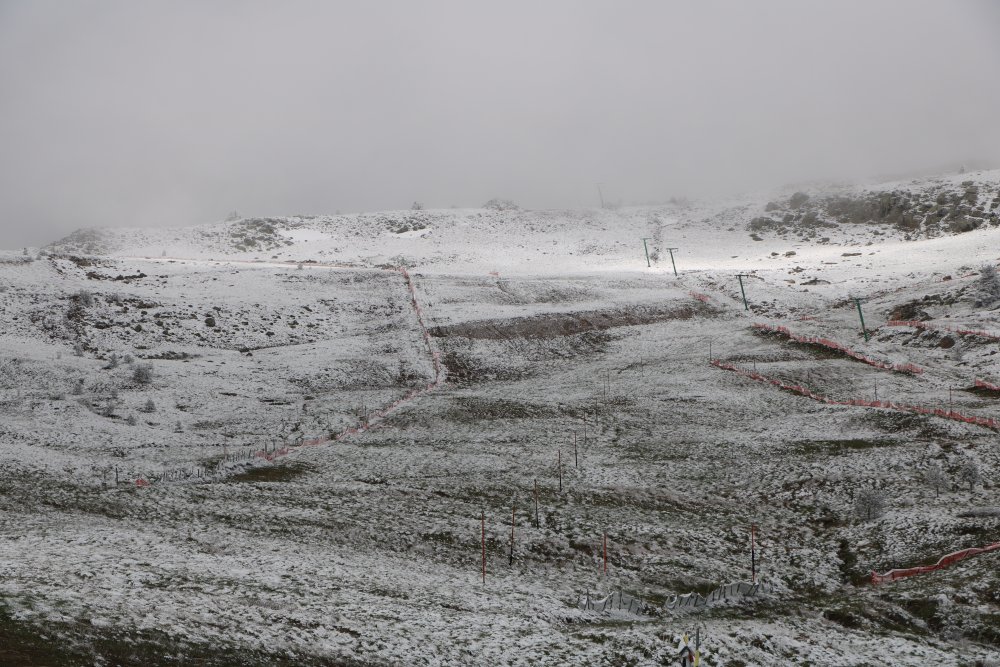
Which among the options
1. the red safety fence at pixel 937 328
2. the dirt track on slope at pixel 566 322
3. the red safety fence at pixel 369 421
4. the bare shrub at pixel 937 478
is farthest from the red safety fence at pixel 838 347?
the red safety fence at pixel 369 421

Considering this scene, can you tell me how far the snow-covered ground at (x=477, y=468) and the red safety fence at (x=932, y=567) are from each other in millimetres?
600

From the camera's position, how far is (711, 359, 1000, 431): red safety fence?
3148 centimetres

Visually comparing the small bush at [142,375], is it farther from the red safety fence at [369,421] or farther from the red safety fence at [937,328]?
the red safety fence at [937,328]

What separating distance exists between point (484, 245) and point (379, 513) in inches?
3625

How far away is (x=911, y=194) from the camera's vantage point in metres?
108

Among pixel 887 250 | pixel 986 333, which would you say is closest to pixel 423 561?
pixel 986 333

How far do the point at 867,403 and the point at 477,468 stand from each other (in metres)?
21.5

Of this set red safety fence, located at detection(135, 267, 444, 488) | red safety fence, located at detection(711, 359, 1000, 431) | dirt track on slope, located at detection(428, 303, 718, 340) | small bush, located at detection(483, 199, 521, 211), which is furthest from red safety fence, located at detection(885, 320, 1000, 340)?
small bush, located at detection(483, 199, 521, 211)

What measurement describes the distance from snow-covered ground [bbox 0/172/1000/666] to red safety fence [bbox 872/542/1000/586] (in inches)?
23.6

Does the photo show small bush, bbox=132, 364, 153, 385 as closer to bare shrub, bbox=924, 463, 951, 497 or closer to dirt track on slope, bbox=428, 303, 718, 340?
dirt track on slope, bbox=428, 303, 718, 340

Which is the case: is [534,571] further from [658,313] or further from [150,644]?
[658,313]

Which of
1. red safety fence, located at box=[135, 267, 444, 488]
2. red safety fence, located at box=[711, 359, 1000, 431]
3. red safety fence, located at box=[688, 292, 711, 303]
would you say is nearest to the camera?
red safety fence, located at box=[711, 359, 1000, 431]

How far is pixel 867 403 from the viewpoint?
3750 centimetres

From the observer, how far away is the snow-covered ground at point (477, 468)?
52.2 ft
